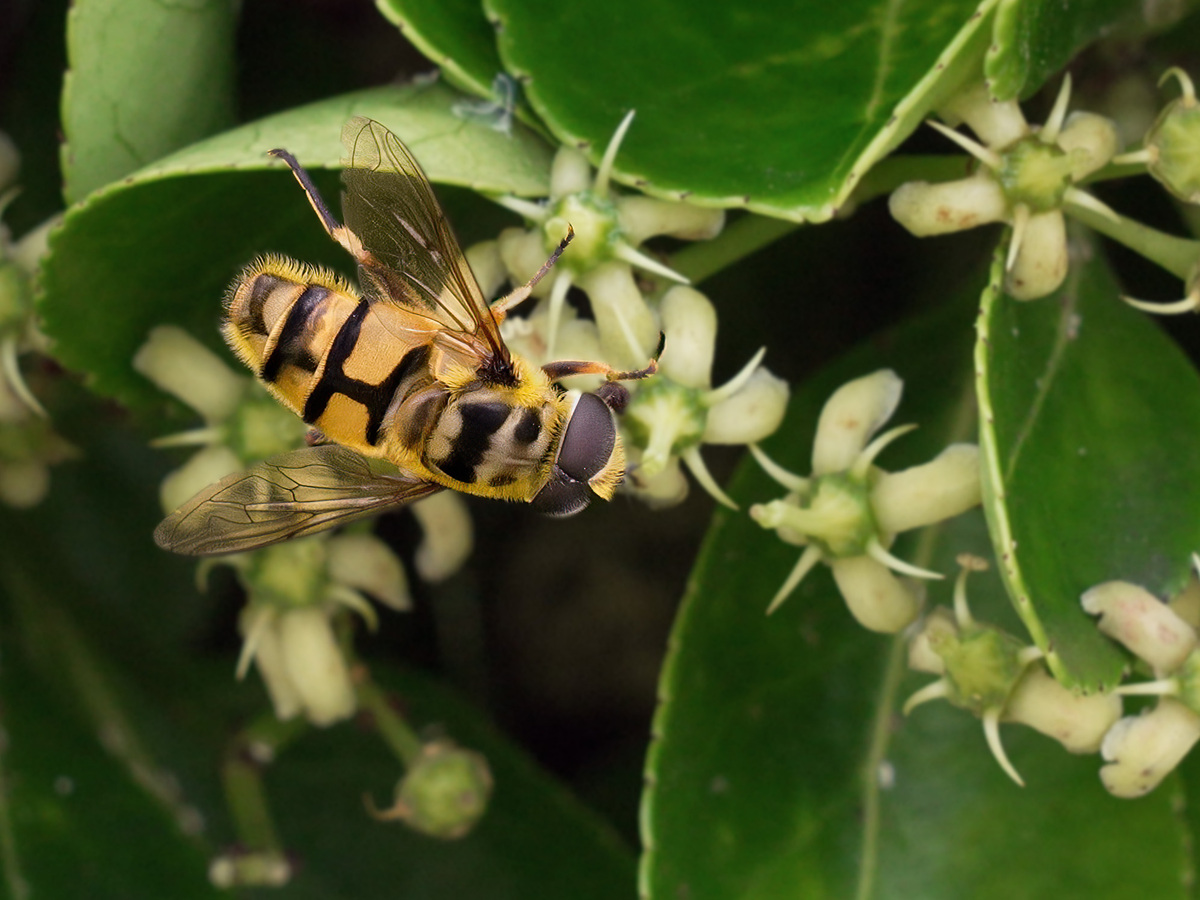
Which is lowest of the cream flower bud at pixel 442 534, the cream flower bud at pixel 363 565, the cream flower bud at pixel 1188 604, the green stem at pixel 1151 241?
the cream flower bud at pixel 363 565

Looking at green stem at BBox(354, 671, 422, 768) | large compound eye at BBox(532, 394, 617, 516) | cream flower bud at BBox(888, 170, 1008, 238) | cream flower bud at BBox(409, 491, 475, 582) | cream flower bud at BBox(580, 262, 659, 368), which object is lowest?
green stem at BBox(354, 671, 422, 768)

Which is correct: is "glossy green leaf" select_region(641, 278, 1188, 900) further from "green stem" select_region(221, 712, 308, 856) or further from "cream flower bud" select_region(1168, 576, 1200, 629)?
"green stem" select_region(221, 712, 308, 856)

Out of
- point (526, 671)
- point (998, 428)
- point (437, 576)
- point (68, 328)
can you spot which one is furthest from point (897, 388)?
point (526, 671)

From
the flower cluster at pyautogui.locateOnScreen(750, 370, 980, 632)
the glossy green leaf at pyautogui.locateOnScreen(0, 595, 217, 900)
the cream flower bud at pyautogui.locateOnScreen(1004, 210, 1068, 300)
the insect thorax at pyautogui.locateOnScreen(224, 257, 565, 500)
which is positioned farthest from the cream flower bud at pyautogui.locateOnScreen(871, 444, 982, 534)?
the glossy green leaf at pyautogui.locateOnScreen(0, 595, 217, 900)

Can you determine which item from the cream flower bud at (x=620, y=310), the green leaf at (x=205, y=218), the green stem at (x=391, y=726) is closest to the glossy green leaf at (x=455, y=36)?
the green leaf at (x=205, y=218)

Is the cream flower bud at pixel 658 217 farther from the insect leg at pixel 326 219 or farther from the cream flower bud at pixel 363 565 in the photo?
the cream flower bud at pixel 363 565

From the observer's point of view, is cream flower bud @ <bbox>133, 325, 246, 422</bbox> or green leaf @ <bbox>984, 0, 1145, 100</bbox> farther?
cream flower bud @ <bbox>133, 325, 246, 422</bbox>

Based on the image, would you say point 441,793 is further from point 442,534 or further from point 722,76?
point 722,76
